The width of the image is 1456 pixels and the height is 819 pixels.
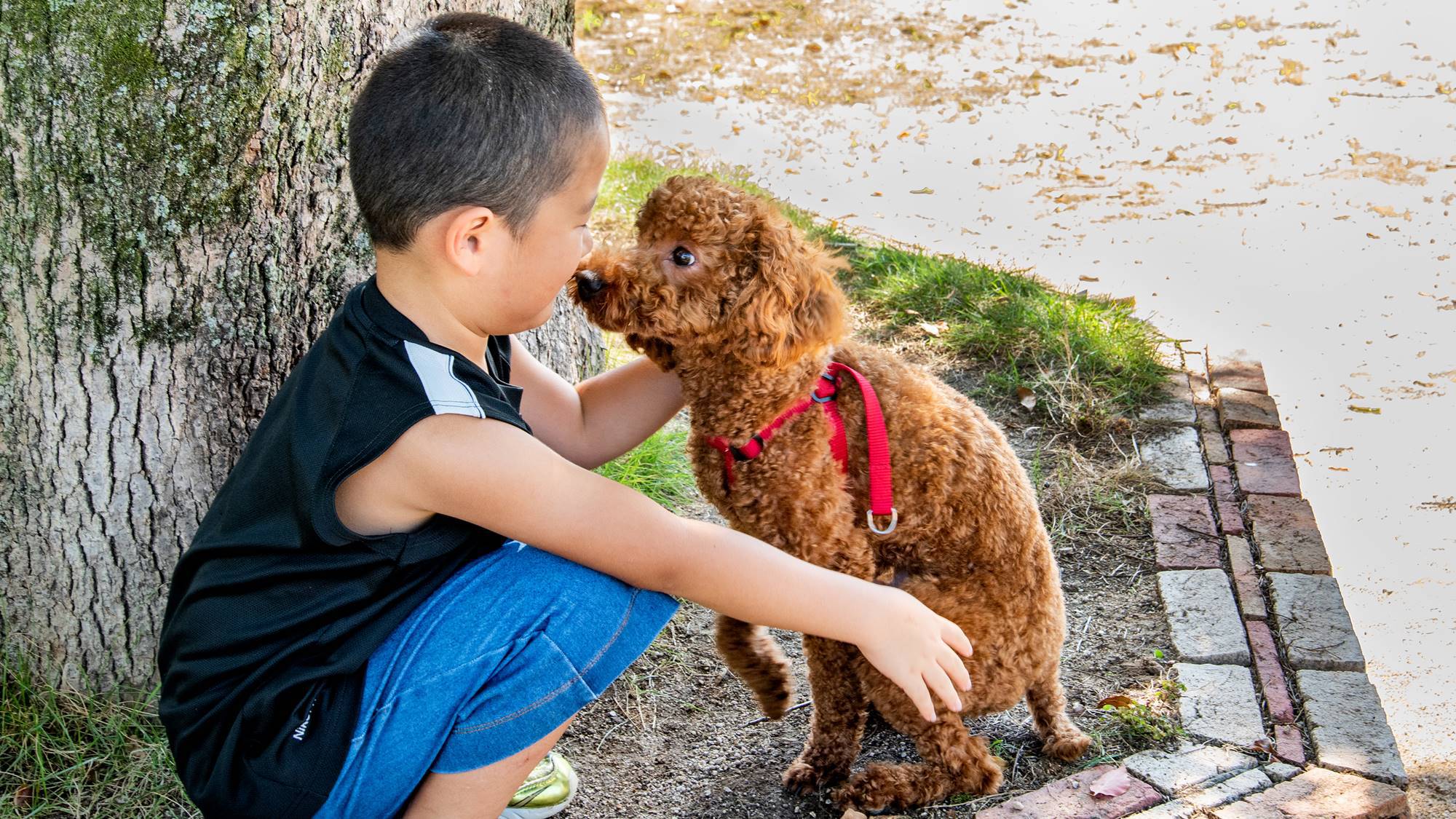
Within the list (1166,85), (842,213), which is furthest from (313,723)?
(1166,85)

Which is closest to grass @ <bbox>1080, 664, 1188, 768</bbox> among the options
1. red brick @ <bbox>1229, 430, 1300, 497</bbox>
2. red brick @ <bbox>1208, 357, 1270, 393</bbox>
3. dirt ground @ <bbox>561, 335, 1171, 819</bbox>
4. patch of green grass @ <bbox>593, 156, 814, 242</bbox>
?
dirt ground @ <bbox>561, 335, 1171, 819</bbox>

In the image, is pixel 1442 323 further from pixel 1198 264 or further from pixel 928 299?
pixel 928 299

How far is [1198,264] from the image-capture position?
5.25m

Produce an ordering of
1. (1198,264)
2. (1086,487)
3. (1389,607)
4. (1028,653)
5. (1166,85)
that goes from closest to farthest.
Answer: (1028,653), (1389,607), (1086,487), (1198,264), (1166,85)

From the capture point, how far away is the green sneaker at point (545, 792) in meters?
2.51

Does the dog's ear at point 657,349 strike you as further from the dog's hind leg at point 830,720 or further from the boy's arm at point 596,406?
the dog's hind leg at point 830,720

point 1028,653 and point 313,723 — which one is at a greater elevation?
point 313,723

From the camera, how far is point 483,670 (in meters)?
1.98

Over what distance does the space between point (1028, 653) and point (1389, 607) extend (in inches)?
63.6

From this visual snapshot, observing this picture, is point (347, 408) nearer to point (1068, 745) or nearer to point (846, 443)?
point (846, 443)

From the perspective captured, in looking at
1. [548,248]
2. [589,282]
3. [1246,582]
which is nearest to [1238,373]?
[1246,582]

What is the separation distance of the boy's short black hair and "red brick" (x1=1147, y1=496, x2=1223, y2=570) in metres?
2.22

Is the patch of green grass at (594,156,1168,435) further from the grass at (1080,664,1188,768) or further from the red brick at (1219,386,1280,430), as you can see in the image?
the grass at (1080,664,1188,768)

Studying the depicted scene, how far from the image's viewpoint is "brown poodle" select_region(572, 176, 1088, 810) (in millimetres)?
2326
